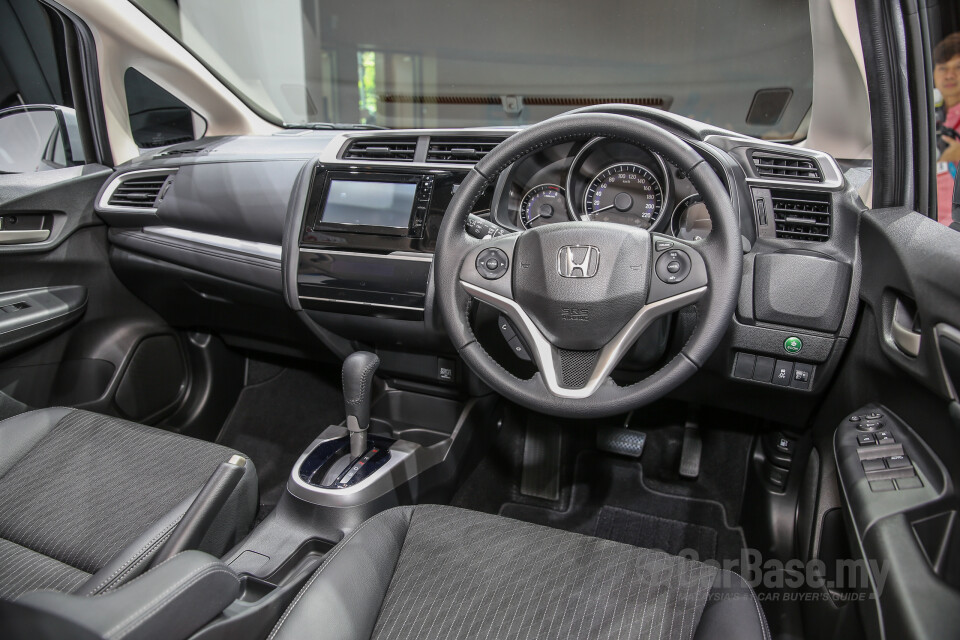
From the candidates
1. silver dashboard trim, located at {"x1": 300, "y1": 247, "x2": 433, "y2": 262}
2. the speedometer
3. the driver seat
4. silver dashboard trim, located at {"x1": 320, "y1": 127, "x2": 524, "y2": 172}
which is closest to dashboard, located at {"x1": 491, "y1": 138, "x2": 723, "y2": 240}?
the speedometer

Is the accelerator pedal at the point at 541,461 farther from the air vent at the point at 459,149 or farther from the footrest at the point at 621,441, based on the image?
the air vent at the point at 459,149

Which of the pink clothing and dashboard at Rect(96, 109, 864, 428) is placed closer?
the pink clothing

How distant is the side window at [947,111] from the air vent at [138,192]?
211 cm

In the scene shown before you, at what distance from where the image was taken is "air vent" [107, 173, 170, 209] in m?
2.10

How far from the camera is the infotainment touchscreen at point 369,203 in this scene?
1655 millimetres

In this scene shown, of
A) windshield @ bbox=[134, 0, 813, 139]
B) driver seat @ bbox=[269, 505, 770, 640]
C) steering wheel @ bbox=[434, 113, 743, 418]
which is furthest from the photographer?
windshield @ bbox=[134, 0, 813, 139]

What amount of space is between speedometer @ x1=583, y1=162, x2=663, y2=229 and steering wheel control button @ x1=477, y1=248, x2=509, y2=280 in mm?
314

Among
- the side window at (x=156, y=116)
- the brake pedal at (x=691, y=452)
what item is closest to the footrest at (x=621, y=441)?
the brake pedal at (x=691, y=452)

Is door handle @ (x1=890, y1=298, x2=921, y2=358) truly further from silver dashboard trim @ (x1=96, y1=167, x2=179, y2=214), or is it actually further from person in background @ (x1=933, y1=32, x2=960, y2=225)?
silver dashboard trim @ (x1=96, y1=167, x2=179, y2=214)

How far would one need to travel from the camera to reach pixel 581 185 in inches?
58.4

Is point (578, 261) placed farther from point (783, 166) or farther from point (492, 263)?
point (783, 166)

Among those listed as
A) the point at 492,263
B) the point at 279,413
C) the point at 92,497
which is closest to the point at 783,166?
the point at 492,263

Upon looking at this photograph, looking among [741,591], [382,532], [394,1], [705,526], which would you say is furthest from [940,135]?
[394,1]

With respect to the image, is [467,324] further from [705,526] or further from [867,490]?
[705,526]
